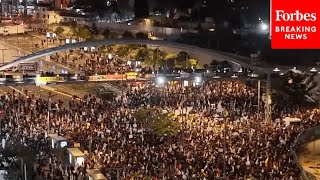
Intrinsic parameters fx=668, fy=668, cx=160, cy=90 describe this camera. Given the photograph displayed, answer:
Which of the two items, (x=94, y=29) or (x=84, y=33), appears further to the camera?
(x=94, y=29)

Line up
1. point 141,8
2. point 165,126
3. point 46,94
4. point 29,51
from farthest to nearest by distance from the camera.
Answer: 1. point 141,8
2. point 29,51
3. point 46,94
4. point 165,126

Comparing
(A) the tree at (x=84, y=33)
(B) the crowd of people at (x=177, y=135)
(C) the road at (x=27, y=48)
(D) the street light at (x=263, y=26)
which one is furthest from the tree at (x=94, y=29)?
(B) the crowd of people at (x=177, y=135)

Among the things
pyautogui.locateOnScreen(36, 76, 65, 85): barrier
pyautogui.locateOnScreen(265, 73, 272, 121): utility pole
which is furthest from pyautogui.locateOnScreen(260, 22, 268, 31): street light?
pyautogui.locateOnScreen(36, 76, 65, 85): barrier

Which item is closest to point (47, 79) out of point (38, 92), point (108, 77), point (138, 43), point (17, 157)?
point (108, 77)

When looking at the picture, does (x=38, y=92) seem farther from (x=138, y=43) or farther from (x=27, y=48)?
(x=27, y=48)

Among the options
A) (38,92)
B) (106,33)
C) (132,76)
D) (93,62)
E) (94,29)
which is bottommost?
(38,92)

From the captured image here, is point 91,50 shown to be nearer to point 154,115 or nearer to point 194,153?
point 154,115

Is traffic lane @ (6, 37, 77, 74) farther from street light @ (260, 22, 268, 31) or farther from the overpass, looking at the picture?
street light @ (260, 22, 268, 31)

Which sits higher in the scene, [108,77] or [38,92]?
[108,77]
